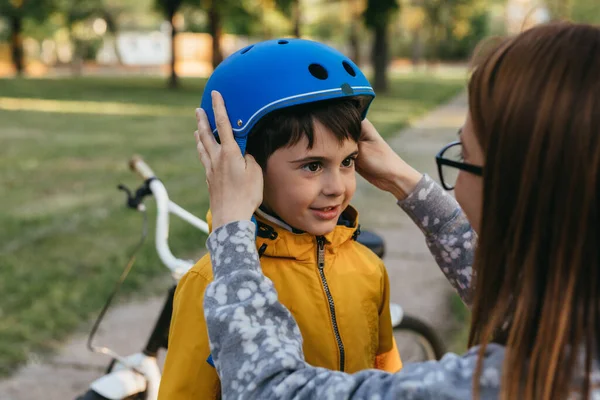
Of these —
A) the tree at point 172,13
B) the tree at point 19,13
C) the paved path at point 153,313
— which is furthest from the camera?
the tree at point 19,13

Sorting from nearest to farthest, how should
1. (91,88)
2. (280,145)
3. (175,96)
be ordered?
1. (280,145)
2. (175,96)
3. (91,88)

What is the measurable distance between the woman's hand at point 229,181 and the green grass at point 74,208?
2.74 metres

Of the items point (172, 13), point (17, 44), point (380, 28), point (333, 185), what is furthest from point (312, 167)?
point (17, 44)

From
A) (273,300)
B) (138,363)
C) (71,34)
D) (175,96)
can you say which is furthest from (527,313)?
(71,34)

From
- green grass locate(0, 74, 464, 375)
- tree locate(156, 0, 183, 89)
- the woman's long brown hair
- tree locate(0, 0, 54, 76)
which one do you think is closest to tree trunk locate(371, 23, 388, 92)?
green grass locate(0, 74, 464, 375)

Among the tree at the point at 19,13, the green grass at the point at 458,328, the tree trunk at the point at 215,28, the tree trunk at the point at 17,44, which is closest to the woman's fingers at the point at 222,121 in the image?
the green grass at the point at 458,328

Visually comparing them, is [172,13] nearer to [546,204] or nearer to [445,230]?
[445,230]

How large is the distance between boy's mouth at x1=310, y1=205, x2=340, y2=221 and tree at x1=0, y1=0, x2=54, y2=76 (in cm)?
2511

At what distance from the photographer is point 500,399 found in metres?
1.22

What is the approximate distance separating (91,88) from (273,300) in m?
27.1

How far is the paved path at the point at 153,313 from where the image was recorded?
12.6ft

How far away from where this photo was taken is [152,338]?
2768mm

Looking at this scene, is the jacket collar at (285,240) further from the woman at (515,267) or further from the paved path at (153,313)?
the paved path at (153,313)

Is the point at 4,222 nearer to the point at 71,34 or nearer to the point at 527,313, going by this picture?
the point at 527,313
